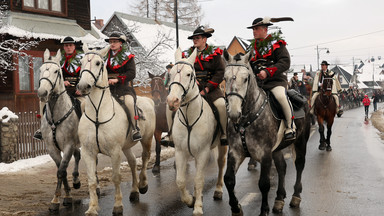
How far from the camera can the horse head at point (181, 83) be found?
6.14m

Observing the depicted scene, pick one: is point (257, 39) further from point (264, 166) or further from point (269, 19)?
point (264, 166)

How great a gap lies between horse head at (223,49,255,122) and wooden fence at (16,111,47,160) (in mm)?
9278

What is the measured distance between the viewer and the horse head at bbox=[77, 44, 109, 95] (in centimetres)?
655

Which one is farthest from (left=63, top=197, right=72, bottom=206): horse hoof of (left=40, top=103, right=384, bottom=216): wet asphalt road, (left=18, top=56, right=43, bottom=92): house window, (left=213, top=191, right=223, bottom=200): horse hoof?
(left=18, top=56, right=43, bottom=92): house window

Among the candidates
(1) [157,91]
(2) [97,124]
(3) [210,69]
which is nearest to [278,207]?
(3) [210,69]

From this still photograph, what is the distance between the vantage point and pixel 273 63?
7.19m

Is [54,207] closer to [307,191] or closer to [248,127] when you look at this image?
[248,127]

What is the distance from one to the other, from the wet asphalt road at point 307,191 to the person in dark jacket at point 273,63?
5.49ft

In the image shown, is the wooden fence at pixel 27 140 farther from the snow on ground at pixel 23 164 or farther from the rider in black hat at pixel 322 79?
the rider in black hat at pixel 322 79

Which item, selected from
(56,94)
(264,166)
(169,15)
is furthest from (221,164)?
(169,15)

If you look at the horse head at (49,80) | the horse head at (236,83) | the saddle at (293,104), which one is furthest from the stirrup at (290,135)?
the horse head at (49,80)

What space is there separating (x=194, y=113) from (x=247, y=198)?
2.41 m

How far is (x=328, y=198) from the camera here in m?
7.96

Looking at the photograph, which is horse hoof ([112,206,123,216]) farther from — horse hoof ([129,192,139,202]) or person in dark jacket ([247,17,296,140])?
person in dark jacket ([247,17,296,140])
